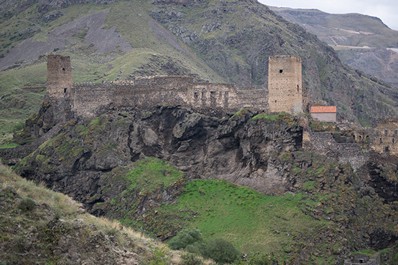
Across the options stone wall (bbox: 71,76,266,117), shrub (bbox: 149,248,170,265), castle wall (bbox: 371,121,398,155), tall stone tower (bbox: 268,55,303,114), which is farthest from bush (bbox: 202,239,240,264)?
shrub (bbox: 149,248,170,265)

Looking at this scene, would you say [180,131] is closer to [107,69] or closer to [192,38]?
[107,69]

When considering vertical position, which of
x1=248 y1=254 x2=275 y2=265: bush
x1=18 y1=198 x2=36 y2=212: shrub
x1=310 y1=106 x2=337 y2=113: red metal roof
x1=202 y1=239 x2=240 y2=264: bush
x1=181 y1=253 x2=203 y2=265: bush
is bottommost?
x1=248 y1=254 x2=275 y2=265: bush

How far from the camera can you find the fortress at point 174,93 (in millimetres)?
69875

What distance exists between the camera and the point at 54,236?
102 ft

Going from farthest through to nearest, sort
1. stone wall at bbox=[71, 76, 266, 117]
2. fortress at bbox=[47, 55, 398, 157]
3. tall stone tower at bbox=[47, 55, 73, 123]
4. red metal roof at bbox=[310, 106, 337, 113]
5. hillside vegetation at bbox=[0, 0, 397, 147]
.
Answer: hillside vegetation at bbox=[0, 0, 397, 147] < tall stone tower at bbox=[47, 55, 73, 123] < red metal roof at bbox=[310, 106, 337, 113] < stone wall at bbox=[71, 76, 266, 117] < fortress at bbox=[47, 55, 398, 157]

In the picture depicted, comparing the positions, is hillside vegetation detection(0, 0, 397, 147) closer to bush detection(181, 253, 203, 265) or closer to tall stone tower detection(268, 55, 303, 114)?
tall stone tower detection(268, 55, 303, 114)

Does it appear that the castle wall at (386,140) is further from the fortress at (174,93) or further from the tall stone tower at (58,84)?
the tall stone tower at (58,84)

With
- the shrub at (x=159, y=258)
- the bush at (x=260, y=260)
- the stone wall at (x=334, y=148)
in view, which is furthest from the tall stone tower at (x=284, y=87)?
the shrub at (x=159, y=258)

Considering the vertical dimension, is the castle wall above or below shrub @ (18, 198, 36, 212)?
below

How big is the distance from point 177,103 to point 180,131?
248 cm

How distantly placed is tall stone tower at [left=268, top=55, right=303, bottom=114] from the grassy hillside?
36524mm

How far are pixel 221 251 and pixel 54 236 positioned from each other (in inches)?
1017

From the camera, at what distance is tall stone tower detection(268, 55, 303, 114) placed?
69688mm

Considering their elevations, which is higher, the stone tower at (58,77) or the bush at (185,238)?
the stone tower at (58,77)
